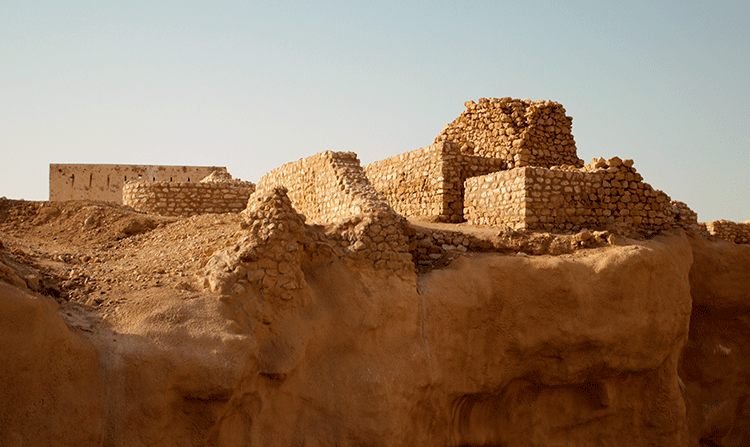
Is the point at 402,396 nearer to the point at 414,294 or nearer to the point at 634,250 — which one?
the point at 414,294

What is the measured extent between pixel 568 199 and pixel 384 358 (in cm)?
530

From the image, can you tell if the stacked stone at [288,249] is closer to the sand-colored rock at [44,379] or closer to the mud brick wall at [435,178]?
the sand-colored rock at [44,379]

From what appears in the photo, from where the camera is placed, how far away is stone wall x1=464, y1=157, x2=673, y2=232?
11.1m

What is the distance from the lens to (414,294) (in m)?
8.61

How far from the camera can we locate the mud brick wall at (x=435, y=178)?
1282 cm

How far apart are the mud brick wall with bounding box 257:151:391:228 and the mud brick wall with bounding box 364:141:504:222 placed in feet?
8.37

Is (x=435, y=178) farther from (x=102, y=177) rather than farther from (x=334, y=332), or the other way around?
(x=102, y=177)

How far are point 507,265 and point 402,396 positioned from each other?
2.83 meters

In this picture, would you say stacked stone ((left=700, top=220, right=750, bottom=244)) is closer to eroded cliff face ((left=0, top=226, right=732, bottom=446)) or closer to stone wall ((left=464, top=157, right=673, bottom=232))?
eroded cliff face ((left=0, top=226, right=732, bottom=446))

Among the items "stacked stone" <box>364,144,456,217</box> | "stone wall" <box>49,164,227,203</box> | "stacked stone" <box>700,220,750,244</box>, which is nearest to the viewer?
"stacked stone" <box>364,144,456,217</box>

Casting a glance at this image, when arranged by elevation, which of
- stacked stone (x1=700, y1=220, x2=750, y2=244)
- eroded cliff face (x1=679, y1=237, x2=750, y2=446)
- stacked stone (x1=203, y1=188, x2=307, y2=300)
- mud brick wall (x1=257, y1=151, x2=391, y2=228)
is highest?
mud brick wall (x1=257, y1=151, x2=391, y2=228)

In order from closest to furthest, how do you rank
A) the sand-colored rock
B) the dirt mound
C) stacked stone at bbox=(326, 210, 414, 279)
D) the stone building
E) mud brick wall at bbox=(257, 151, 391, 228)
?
the sand-colored rock < the dirt mound < stacked stone at bbox=(326, 210, 414, 279) < mud brick wall at bbox=(257, 151, 391, 228) < the stone building

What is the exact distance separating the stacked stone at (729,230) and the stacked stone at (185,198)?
12857 millimetres

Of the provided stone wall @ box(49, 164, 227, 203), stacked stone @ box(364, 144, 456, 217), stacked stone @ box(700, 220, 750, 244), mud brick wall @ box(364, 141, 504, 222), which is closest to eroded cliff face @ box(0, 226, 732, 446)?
mud brick wall @ box(364, 141, 504, 222)
